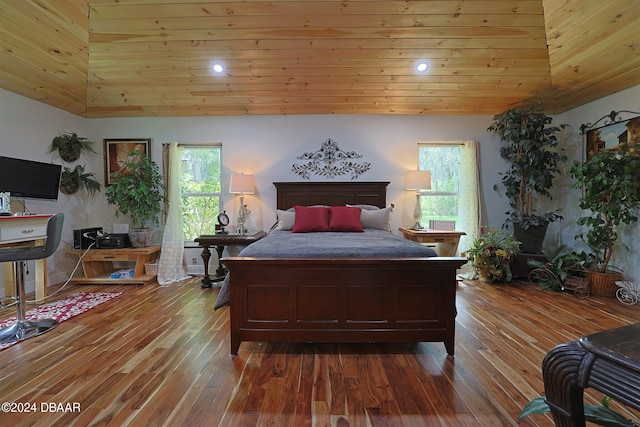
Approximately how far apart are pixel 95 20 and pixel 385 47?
9.77 ft

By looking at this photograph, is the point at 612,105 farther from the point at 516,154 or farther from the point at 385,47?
the point at 385,47

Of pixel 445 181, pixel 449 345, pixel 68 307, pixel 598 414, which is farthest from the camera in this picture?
pixel 445 181

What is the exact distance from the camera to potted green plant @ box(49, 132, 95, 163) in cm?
374

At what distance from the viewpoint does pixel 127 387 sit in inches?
65.4

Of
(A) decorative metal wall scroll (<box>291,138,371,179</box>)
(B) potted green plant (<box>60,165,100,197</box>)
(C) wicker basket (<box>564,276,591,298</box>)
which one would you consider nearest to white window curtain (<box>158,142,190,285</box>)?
(B) potted green plant (<box>60,165,100,197</box>)

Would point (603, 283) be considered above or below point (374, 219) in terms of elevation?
below

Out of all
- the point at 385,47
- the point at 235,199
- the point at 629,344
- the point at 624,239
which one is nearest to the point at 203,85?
the point at 235,199

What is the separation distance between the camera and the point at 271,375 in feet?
5.86

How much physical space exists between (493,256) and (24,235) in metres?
5.35

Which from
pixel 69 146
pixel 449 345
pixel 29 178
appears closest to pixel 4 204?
pixel 29 178

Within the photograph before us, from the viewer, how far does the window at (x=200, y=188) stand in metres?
4.38

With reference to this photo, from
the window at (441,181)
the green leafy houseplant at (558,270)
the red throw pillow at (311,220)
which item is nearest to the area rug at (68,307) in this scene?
the red throw pillow at (311,220)

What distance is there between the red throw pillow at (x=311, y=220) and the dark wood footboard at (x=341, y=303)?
1372mm

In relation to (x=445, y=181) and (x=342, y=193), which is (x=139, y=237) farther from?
(x=445, y=181)
